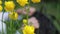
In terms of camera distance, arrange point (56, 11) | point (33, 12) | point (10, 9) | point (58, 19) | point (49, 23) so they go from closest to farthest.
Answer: point (10, 9)
point (49, 23)
point (33, 12)
point (58, 19)
point (56, 11)

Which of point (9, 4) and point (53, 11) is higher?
point (9, 4)

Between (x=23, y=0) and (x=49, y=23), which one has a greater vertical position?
(x=23, y=0)

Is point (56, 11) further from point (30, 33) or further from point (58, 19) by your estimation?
point (30, 33)

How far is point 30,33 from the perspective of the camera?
33.2 inches

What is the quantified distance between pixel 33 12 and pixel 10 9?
1.93m

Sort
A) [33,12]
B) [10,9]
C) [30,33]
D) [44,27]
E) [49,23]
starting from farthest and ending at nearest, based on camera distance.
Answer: [33,12] < [49,23] < [44,27] < [10,9] < [30,33]

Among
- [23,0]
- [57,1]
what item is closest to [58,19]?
[57,1]

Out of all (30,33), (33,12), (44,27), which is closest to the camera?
(30,33)

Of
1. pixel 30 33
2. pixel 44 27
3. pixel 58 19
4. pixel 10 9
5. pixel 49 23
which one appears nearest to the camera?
pixel 30 33

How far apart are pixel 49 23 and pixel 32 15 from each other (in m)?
0.41

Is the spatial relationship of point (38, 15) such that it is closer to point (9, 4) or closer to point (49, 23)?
point (49, 23)

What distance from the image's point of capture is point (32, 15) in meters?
2.94

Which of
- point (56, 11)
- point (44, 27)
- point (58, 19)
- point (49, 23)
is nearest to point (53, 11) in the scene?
point (56, 11)

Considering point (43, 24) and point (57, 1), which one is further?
point (57, 1)
